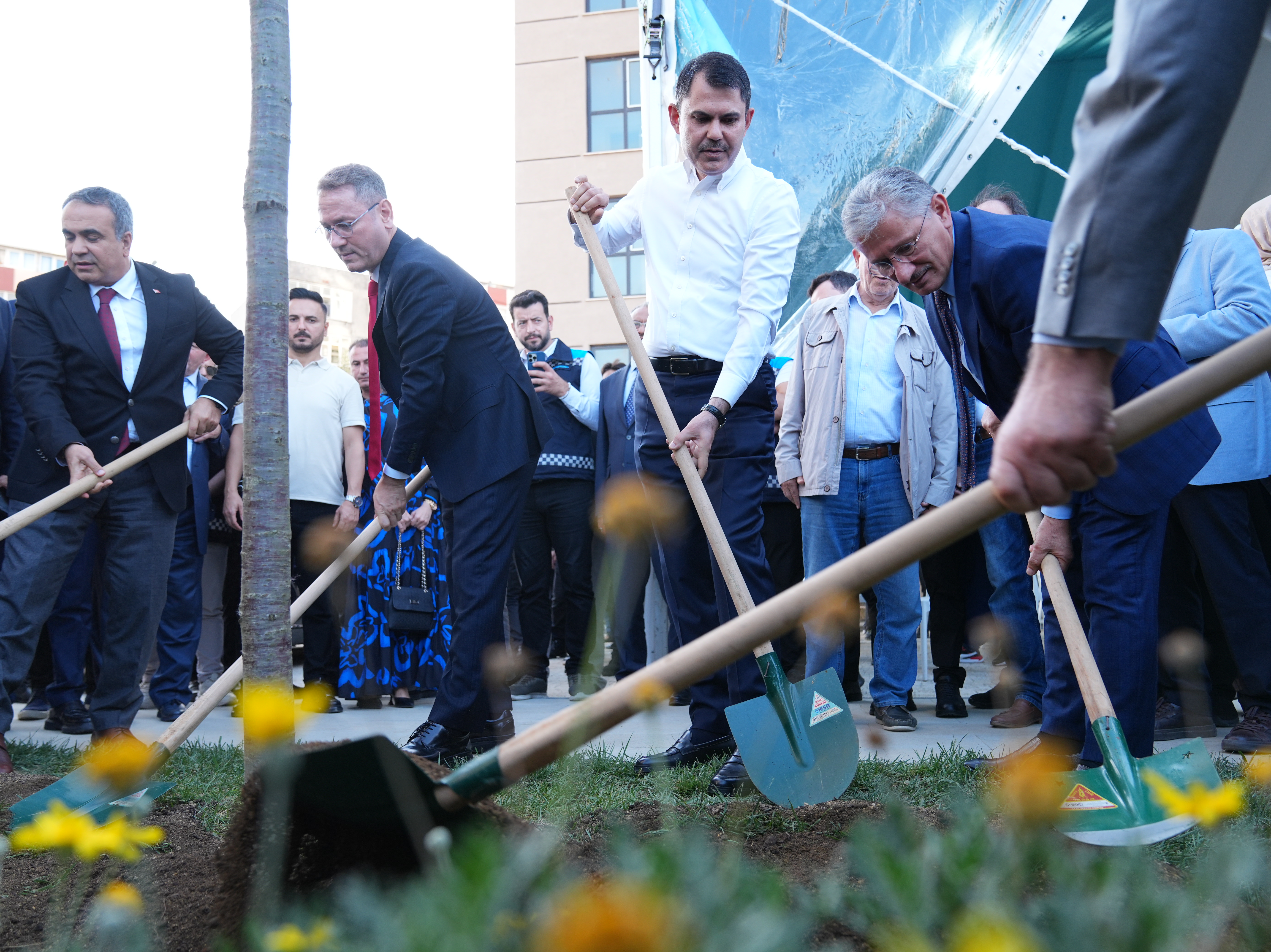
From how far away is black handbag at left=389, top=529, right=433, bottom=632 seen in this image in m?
5.29

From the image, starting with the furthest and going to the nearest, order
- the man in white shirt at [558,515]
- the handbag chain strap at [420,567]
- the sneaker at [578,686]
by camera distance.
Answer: the man in white shirt at [558,515] < the handbag chain strap at [420,567] < the sneaker at [578,686]

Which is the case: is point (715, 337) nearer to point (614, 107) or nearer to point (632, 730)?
point (632, 730)

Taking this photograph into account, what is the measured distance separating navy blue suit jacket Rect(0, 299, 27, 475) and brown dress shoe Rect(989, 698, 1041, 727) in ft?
14.1

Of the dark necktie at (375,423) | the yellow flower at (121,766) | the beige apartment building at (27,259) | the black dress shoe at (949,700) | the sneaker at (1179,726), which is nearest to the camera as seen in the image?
the yellow flower at (121,766)

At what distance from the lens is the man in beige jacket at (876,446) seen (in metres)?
4.43

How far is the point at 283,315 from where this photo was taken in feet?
7.69

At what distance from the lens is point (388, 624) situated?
531 cm

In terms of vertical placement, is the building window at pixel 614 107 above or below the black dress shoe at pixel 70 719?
above

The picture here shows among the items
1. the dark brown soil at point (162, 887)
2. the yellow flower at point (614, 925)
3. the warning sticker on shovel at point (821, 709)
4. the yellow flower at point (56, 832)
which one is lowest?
the dark brown soil at point (162, 887)

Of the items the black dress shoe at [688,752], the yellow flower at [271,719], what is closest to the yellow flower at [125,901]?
the yellow flower at [271,719]

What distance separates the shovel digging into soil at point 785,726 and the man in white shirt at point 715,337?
8.1 inches

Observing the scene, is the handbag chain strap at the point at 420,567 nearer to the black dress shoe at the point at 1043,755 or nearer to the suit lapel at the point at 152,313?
the suit lapel at the point at 152,313

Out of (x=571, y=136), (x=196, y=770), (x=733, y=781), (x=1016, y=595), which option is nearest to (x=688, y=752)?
(x=733, y=781)

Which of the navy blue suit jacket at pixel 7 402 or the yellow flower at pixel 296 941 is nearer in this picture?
the yellow flower at pixel 296 941
